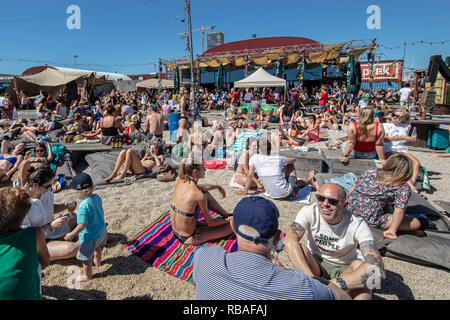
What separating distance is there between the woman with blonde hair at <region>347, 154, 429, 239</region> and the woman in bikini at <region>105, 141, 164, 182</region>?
13.8 ft

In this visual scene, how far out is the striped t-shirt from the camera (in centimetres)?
118

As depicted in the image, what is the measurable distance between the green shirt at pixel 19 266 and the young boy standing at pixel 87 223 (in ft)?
2.35

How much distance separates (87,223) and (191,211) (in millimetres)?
1021

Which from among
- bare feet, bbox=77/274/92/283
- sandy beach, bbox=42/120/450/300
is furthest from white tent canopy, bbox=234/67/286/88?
bare feet, bbox=77/274/92/283

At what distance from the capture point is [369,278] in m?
1.84

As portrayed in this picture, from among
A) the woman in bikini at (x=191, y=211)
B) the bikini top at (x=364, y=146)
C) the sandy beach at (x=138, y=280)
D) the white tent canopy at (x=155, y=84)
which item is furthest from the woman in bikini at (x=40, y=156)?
the white tent canopy at (x=155, y=84)

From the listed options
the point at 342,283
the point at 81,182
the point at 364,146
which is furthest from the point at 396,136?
the point at 81,182

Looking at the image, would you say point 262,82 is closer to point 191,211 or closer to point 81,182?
point 191,211

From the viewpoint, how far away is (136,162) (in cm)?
563

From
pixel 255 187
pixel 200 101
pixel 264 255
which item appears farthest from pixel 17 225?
pixel 200 101

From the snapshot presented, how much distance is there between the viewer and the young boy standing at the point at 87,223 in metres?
2.53

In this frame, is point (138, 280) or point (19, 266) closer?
point (19, 266)

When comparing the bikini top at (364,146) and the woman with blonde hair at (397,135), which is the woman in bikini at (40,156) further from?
the woman with blonde hair at (397,135)

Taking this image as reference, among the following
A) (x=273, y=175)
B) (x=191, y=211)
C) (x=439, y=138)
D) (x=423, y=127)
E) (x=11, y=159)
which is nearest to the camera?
(x=191, y=211)
